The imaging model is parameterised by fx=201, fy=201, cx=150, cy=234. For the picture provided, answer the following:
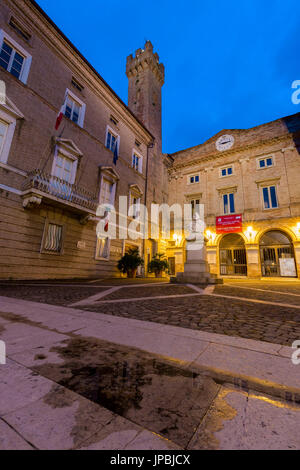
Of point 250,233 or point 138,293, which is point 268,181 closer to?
point 250,233

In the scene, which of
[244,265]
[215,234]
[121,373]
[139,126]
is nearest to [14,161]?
[121,373]

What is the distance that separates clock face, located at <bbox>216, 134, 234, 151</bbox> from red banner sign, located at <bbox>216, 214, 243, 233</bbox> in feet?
25.6

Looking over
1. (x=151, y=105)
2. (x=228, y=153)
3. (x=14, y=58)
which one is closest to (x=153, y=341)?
(x=14, y=58)

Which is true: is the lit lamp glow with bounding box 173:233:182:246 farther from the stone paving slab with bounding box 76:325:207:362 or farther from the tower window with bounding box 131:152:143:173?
the stone paving slab with bounding box 76:325:207:362

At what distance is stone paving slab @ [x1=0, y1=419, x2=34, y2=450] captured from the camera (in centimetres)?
75

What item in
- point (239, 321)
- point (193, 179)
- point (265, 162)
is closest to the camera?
point (239, 321)

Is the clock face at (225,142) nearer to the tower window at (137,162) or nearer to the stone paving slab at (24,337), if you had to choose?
Result: the tower window at (137,162)

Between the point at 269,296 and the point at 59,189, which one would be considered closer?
the point at 269,296

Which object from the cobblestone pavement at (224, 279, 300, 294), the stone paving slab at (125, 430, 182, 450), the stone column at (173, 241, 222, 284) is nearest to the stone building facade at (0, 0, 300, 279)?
the stone column at (173, 241, 222, 284)

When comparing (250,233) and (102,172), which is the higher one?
(102,172)

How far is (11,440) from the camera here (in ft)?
2.56

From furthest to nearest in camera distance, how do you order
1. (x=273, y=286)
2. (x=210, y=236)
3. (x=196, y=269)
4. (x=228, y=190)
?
(x=228, y=190)
(x=210, y=236)
(x=196, y=269)
(x=273, y=286)

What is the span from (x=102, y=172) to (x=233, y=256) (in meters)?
13.5
